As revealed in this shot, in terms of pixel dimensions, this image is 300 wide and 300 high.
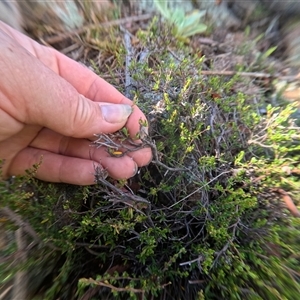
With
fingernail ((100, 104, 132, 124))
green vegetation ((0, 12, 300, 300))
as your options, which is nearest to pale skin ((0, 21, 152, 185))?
fingernail ((100, 104, 132, 124))

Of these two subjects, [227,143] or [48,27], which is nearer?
[227,143]

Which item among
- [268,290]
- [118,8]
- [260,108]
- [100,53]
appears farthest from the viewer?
[118,8]

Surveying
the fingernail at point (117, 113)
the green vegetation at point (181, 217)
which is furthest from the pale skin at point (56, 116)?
the green vegetation at point (181, 217)

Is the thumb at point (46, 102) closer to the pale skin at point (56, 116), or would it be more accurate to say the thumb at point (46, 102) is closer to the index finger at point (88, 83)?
the pale skin at point (56, 116)

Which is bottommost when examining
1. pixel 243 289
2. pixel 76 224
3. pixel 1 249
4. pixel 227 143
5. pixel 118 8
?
pixel 243 289

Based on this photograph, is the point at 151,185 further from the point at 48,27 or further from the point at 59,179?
the point at 48,27

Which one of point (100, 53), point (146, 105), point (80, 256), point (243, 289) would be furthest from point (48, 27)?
point (243, 289)
